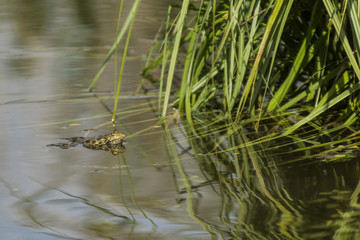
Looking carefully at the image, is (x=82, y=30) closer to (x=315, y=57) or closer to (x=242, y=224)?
(x=315, y=57)

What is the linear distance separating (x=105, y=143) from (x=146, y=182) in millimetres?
334

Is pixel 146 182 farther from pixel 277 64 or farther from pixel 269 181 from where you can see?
pixel 277 64

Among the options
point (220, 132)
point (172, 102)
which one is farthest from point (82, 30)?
point (220, 132)

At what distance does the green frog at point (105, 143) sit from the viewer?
1866 millimetres

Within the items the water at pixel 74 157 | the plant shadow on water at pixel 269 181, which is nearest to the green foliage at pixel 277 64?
the plant shadow on water at pixel 269 181

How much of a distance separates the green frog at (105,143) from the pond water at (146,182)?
3 cm

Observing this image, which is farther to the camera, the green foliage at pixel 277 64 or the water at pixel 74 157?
the green foliage at pixel 277 64

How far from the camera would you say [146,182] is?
1.59 meters

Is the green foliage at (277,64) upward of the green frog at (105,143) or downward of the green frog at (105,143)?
upward

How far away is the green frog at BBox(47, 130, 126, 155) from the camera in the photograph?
1866 mm

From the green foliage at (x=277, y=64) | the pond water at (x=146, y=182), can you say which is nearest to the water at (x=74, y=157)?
the pond water at (x=146, y=182)

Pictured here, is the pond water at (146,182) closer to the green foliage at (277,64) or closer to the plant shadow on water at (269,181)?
the plant shadow on water at (269,181)

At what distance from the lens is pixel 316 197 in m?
1.46

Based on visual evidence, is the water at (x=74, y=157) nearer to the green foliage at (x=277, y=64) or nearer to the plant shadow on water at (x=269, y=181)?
the plant shadow on water at (x=269, y=181)
